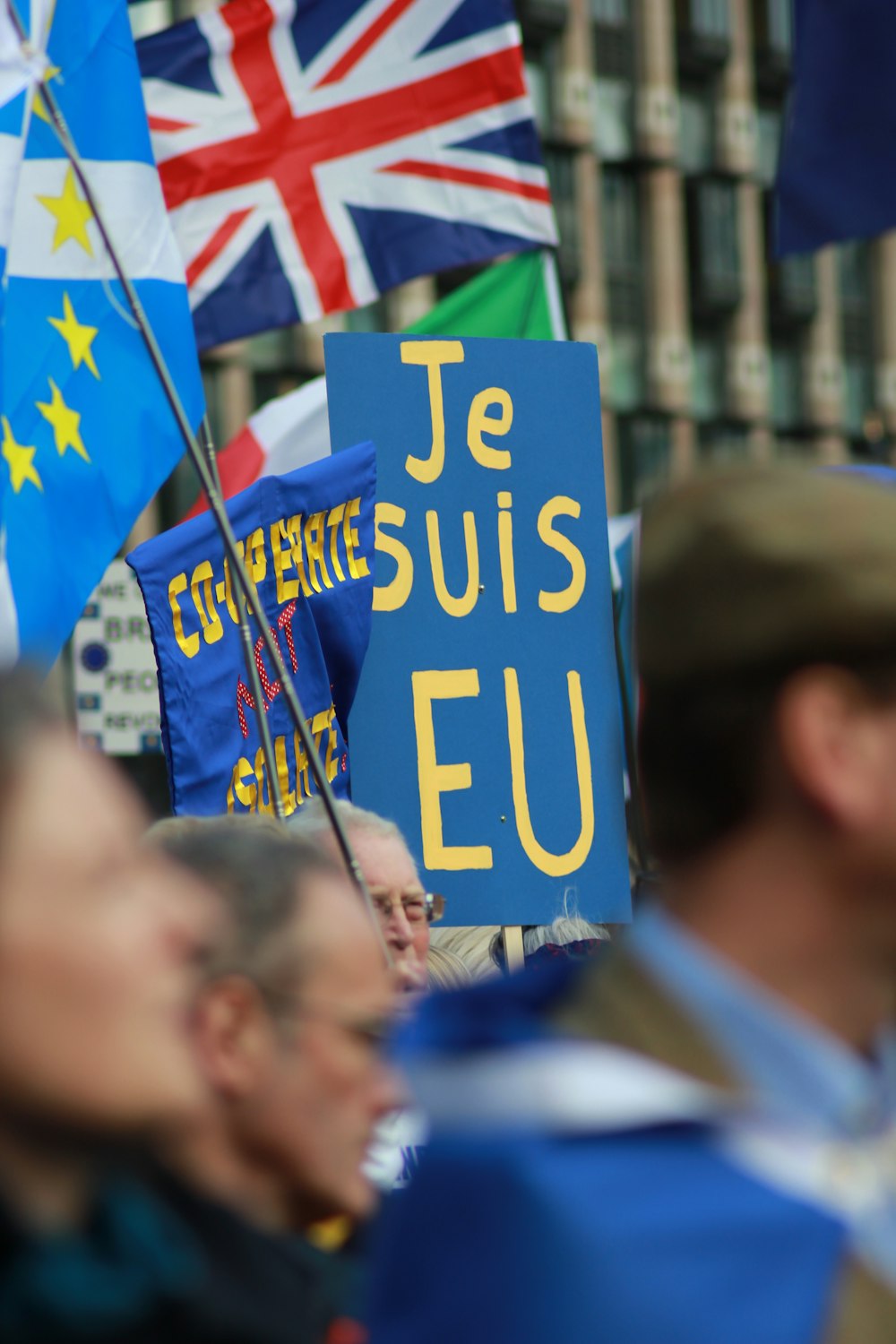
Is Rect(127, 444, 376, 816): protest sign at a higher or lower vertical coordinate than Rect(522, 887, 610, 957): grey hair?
higher

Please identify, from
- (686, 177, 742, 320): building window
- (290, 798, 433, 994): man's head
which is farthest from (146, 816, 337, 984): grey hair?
(686, 177, 742, 320): building window

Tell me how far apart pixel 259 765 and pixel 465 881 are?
22.0 inches

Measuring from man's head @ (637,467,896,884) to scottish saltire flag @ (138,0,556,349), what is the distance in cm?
578

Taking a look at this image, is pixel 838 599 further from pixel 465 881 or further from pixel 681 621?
pixel 465 881

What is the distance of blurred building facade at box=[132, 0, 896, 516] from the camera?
28.0 meters

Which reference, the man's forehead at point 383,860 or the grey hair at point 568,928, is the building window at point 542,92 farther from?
the man's forehead at point 383,860

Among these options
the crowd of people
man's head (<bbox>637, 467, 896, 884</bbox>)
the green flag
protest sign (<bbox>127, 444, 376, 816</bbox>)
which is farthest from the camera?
the green flag

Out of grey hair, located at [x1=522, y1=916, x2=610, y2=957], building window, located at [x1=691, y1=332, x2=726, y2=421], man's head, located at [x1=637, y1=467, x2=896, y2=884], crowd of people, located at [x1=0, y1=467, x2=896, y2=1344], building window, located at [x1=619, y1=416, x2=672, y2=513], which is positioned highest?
man's head, located at [x1=637, y1=467, x2=896, y2=884]

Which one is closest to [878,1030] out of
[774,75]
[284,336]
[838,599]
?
[838,599]

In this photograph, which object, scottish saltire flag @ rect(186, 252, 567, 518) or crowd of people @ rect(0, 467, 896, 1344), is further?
scottish saltire flag @ rect(186, 252, 567, 518)

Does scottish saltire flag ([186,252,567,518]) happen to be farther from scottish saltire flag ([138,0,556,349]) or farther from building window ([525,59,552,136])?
building window ([525,59,552,136])

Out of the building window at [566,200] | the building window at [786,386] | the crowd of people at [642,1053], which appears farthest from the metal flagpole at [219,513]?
the building window at [786,386]

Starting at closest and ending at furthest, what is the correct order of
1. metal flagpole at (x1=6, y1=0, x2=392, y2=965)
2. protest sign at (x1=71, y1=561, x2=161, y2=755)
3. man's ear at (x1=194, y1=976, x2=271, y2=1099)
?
man's ear at (x1=194, y1=976, x2=271, y2=1099) < metal flagpole at (x1=6, y1=0, x2=392, y2=965) < protest sign at (x1=71, y1=561, x2=161, y2=755)

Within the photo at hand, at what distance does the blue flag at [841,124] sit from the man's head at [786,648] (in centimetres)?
504
